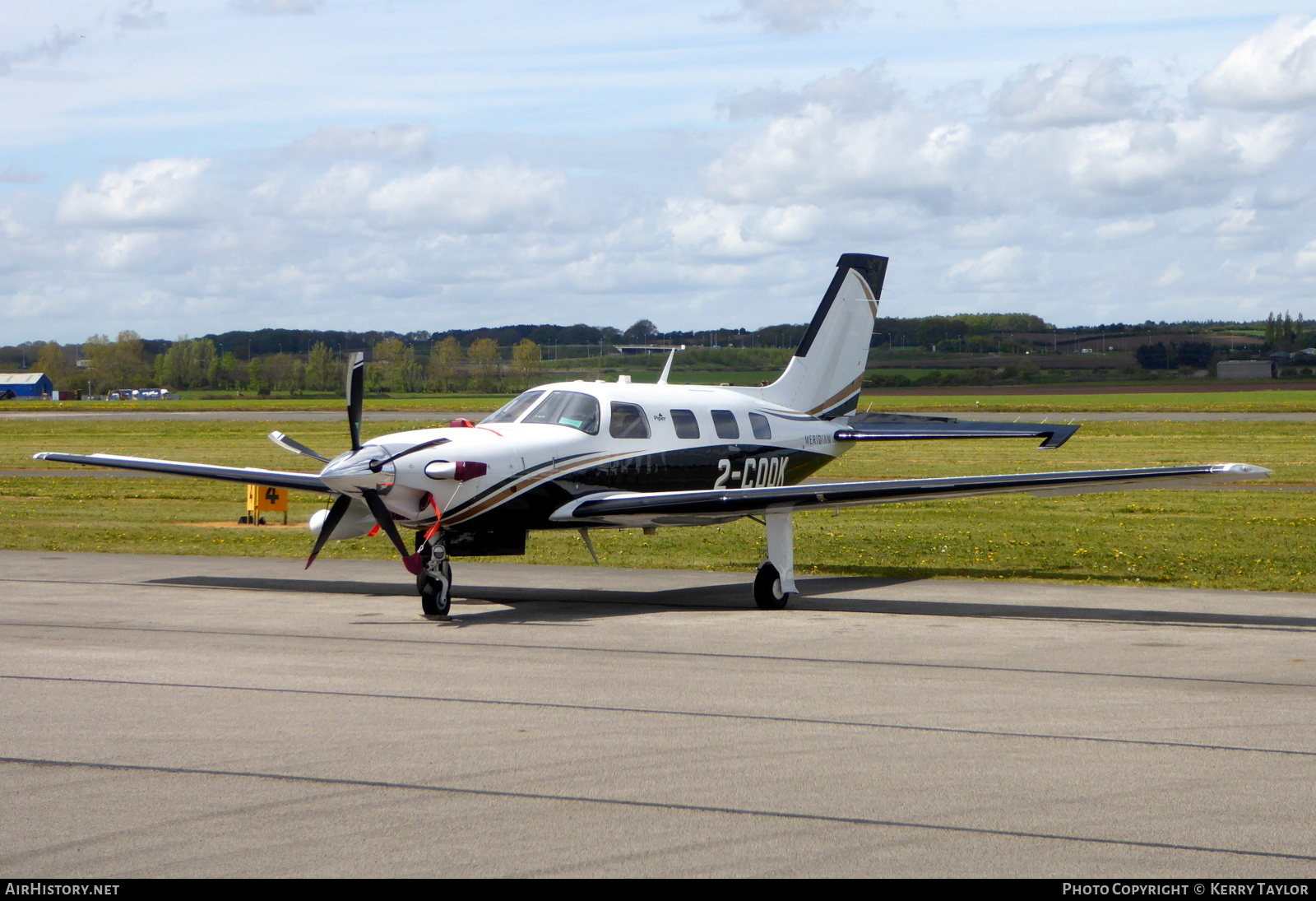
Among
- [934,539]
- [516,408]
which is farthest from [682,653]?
[934,539]

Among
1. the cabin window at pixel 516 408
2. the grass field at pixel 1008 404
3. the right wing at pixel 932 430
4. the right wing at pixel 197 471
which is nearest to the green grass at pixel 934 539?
the right wing at pixel 932 430

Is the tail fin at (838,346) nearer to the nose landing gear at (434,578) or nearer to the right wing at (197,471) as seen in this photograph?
the nose landing gear at (434,578)

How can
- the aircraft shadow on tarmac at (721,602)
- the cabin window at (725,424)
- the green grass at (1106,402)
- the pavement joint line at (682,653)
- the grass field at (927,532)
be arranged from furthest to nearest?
the green grass at (1106,402) < the grass field at (927,532) < the cabin window at (725,424) < the aircraft shadow on tarmac at (721,602) < the pavement joint line at (682,653)

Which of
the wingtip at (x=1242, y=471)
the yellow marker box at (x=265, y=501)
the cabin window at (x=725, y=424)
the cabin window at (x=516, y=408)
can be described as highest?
the cabin window at (x=516, y=408)

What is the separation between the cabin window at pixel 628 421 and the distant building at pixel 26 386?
148 m

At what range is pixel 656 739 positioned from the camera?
8273 millimetres

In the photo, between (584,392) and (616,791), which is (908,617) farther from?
(616,791)

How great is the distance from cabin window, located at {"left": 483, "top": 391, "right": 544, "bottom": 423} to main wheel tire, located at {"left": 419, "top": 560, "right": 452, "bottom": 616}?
2.19 metres

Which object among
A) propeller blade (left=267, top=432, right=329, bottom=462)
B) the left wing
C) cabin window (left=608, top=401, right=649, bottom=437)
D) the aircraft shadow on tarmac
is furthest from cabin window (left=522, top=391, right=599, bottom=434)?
propeller blade (left=267, top=432, right=329, bottom=462)

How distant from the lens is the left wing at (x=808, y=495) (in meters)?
13.6
